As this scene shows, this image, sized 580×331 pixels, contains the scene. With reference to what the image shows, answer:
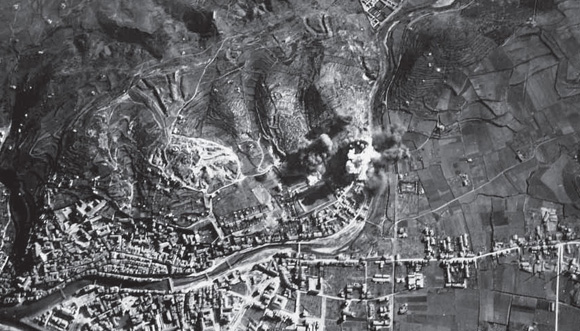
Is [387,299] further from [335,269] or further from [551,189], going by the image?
[551,189]

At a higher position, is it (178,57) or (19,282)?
(178,57)

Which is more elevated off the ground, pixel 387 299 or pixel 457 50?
pixel 457 50

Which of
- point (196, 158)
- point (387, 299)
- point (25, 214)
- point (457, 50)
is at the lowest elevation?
point (387, 299)

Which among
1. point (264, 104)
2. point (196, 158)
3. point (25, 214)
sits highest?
point (264, 104)

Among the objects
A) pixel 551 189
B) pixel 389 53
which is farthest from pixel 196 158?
pixel 551 189

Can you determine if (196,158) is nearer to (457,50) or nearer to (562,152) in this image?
(457,50)

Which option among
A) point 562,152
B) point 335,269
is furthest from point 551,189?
point 335,269
